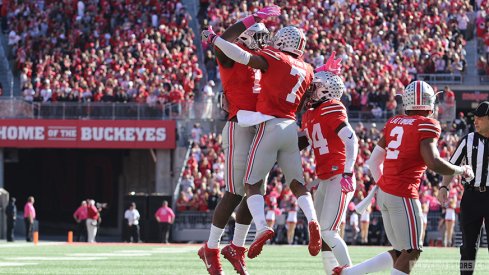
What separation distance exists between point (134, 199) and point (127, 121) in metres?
2.00

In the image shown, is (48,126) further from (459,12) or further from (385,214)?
(385,214)

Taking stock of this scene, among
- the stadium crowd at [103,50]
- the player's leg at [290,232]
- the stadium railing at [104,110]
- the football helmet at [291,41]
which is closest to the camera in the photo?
the football helmet at [291,41]

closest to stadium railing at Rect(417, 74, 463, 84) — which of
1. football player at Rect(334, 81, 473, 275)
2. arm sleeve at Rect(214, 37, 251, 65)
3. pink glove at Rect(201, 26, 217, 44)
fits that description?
pink glove at Rect(201, 26, 217, 44)

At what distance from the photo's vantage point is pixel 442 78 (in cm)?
3222

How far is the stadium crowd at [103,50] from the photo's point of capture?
30672 millimetres

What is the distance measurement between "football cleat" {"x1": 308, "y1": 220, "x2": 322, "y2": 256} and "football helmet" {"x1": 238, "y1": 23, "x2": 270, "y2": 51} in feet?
5.96

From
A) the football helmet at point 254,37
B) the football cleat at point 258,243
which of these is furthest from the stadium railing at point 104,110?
the football cleat at point 258,243

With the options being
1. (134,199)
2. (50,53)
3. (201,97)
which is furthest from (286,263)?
(50,53)

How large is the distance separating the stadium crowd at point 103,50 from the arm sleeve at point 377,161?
20230mm

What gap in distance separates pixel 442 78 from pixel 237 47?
74.9 feet

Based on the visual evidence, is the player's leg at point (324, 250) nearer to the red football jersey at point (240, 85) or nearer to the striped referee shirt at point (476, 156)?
the red football jersey at point (240, 85)

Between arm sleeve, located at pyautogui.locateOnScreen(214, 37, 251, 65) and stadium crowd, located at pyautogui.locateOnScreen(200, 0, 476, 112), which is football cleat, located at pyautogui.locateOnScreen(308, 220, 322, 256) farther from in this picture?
stadium crowd, located at pyautogui.locateOnScreen(200, 0, 476, 112)

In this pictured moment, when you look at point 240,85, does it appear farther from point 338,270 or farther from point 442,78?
point 442,78

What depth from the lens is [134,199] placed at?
28.7 metres
